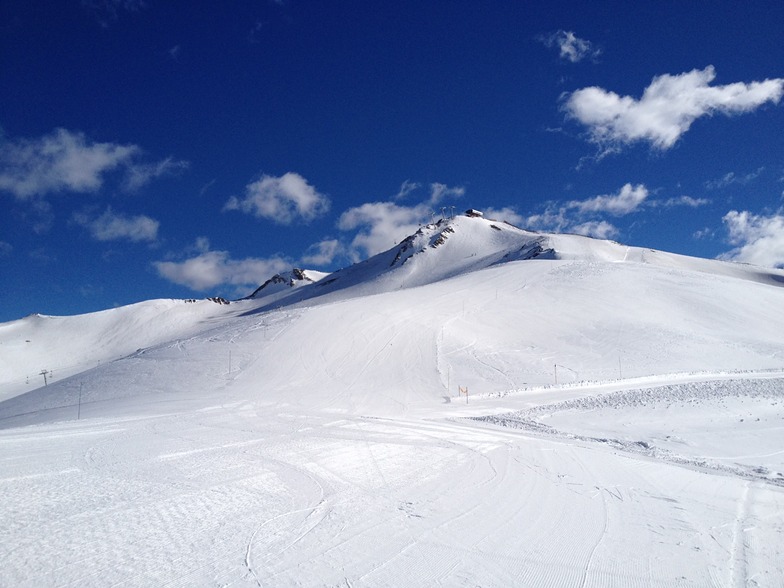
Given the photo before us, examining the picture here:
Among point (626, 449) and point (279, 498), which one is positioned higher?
point (279, 498)

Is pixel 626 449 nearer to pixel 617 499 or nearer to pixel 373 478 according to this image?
pixel 617 499

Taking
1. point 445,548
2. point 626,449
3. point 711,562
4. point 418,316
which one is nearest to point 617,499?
point 711,562

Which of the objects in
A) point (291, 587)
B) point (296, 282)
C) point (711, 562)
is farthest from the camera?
point (296, 282)

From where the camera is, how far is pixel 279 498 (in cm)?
723

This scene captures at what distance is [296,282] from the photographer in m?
170

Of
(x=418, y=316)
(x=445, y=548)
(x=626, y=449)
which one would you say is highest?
(x=418, y=316)

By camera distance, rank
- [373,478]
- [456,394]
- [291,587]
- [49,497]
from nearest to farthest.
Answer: [291,587] < [49,497] < [373,478] < [456,394]

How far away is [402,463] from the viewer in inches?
382

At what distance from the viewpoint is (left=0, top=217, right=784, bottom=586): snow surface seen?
520 centimetres

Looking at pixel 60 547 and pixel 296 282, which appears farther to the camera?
pixel 296 282

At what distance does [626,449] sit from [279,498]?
889 cm

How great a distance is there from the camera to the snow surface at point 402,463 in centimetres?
520

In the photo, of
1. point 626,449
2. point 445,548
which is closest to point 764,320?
point 626,449

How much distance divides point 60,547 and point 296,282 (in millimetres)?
168076
